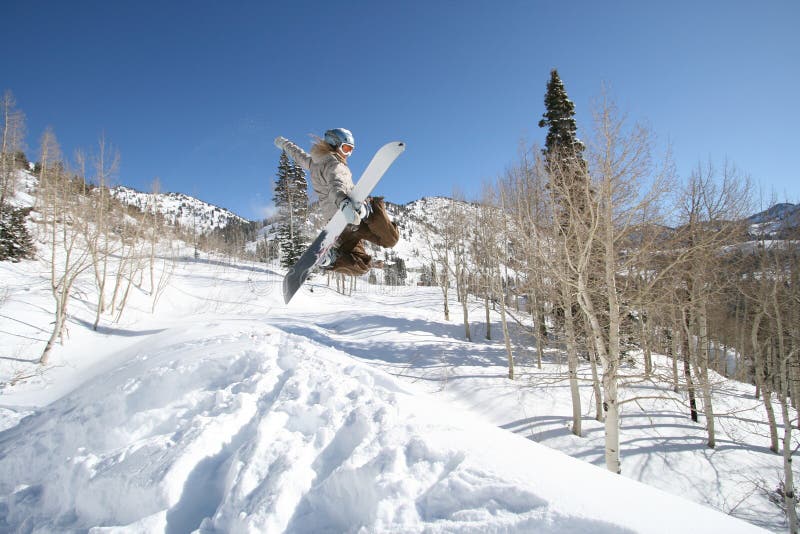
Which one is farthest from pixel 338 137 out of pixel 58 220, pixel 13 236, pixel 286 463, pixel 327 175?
pixel 13 236

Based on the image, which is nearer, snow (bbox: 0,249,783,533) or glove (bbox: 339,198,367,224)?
snow (bbox: 0,249,783,533)

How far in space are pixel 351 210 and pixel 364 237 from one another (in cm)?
96

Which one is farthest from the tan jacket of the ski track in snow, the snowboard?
the ski track in snow

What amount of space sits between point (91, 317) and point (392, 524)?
2028cm

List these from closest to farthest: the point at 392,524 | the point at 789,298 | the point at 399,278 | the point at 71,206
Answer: the point at 392,524 → the point at 789,298 → the point at 71,206 → the point at 399,278

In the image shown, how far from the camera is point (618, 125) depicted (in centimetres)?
697

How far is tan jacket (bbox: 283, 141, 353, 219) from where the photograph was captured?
3.89 m

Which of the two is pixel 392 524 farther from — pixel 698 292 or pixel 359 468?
pixel 698 292

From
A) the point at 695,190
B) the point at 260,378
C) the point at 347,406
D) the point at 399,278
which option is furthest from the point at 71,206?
the point at 399,278

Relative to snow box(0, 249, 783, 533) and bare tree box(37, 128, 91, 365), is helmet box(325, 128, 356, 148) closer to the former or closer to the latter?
snow box(0, 249, 783, 533)

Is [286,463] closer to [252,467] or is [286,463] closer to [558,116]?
[252,467]

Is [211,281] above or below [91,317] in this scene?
above

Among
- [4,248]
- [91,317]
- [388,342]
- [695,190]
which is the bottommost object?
[388,342]

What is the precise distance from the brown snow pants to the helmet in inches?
32.3
